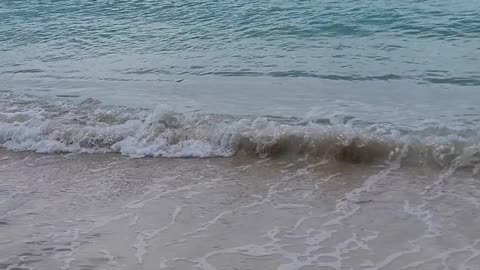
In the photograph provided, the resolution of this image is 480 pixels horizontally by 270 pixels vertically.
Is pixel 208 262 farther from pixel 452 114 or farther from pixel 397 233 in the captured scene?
pixel 452 114

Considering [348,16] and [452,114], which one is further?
[348,16]

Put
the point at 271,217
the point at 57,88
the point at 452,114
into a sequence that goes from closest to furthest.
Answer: the point at 271,217
the point at 452,114
the point at 57,88

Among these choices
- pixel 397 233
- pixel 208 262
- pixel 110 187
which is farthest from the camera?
pixel 110 187

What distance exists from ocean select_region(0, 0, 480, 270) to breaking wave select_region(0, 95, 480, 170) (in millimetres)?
17

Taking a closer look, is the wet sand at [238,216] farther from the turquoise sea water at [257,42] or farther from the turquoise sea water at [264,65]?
the turquoise sea water at [257,42]

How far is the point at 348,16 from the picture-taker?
11266 millimetres

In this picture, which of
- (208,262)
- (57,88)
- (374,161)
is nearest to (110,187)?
(208,262)

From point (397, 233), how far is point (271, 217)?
2.72ft

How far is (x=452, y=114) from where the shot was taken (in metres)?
6.46

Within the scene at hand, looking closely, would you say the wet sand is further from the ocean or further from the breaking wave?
the breaking wave

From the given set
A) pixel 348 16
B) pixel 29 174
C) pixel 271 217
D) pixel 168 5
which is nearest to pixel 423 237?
pixel 271 217

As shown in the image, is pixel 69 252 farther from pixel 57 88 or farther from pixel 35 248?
pixel 57 88

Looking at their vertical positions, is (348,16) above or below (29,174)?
above

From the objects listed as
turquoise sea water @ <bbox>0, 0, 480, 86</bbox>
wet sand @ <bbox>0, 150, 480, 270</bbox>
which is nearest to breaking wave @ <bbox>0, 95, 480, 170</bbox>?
wet sand @ <bbox>0, 150, 480, 270</bbox>
